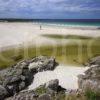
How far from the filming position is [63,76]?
1706 centimetres

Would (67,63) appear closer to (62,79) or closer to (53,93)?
(62,79)

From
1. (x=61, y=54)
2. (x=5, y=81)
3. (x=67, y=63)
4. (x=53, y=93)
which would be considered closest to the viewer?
(x=53, y=93)

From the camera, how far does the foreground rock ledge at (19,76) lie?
1438cm

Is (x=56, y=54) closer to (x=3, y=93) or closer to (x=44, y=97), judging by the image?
(x=3, y=93)

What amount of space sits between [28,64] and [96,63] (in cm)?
517

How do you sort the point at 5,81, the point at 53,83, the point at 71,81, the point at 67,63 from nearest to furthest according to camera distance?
the point at 53,83, the point at 5,81, the point at 71,81, the point at 67,63

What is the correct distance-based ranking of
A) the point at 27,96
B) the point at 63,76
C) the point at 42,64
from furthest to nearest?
the point at 42,64
the point at 63,76
the point at 27,96

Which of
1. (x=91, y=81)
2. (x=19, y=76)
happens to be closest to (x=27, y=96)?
(x=19, y=76)

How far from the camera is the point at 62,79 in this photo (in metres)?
16.5

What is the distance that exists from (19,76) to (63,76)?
10.8 ft

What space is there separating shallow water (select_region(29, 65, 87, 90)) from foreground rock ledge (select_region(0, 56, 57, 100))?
421mm

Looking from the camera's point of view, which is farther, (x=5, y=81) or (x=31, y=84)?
(x=31, y=84)

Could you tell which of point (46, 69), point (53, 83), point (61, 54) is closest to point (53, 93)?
point (53, 83)

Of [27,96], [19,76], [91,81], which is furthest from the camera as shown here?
[19,76]
